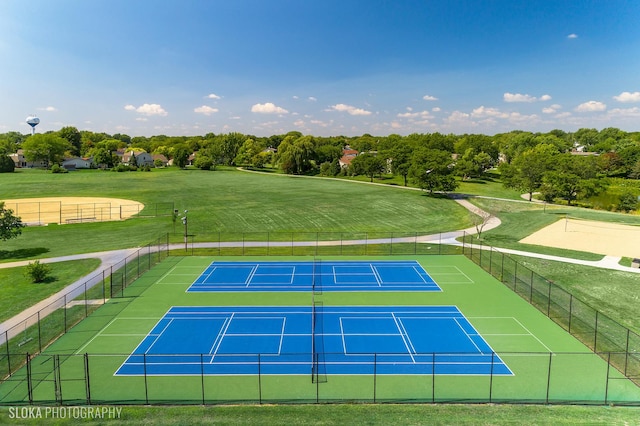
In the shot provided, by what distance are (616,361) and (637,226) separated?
4574cm

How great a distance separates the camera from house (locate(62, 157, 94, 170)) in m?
146

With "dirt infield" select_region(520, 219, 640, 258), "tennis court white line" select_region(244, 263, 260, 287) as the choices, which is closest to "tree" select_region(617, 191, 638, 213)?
"dirt infield" select_region(520, 219, 640, 258)

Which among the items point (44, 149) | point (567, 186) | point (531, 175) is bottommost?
point (567, 186)

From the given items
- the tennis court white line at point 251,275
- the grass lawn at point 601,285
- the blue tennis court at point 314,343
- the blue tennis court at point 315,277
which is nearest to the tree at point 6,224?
the blue tennis court at point 315,277

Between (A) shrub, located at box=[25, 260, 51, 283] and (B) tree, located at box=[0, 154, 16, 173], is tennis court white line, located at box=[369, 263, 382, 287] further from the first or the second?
(B) tree, located at box=[0, 154, 16, 173]

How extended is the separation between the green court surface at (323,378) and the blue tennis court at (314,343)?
0.64m

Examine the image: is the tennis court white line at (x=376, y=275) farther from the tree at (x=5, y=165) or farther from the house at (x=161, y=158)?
the house at (x=161, y=158)

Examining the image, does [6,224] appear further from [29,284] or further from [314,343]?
[314,343]

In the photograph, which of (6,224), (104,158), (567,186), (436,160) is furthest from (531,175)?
(104,158)

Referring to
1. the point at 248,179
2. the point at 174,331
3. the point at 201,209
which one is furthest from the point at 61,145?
the point at 174,331

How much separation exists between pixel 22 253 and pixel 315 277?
1149 inches

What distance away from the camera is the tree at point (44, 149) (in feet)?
456

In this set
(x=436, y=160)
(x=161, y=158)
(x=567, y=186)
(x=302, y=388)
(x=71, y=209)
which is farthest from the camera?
(x=161, y=158)

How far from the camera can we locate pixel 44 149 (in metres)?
139
